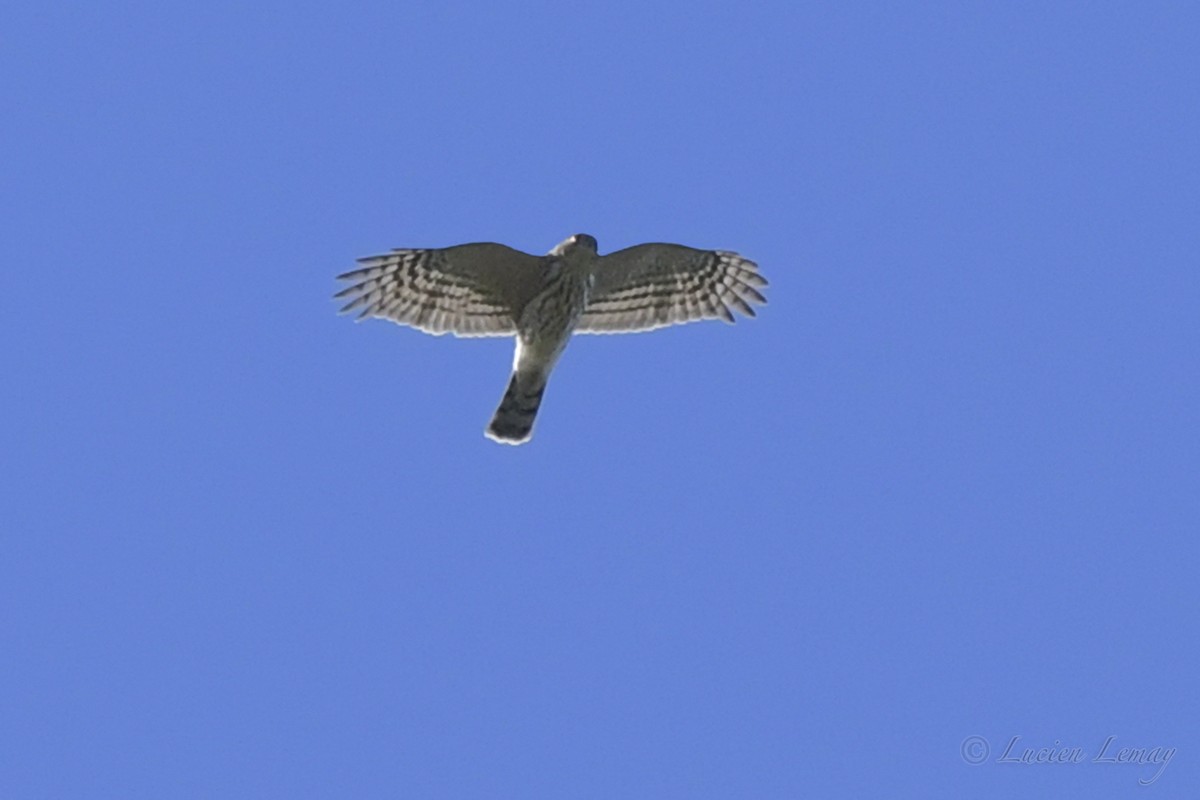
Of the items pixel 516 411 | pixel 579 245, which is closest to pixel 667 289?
pixel 579 245

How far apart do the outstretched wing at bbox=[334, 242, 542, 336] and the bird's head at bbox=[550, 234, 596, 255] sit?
464 mm

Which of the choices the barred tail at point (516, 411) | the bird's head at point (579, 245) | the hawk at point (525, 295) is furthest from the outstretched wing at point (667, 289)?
the barred tail at point (516, 411)

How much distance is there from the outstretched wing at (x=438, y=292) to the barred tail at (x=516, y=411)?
1.75ft

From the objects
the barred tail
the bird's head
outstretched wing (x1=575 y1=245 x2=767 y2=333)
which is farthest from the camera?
outstretched wing (x1=575 y1=245 x2=767 y2=333)

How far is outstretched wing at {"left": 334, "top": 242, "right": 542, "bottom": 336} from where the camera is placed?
1468 cm

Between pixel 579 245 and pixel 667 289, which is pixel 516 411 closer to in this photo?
pixel 579 245

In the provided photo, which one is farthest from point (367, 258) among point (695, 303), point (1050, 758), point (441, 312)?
point (1050, 758)

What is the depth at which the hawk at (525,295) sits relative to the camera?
14484mm

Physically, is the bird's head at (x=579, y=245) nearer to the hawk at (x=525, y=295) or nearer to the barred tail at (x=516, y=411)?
the hawk at (x=525, y=295)

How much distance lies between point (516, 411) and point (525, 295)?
104 centimetres

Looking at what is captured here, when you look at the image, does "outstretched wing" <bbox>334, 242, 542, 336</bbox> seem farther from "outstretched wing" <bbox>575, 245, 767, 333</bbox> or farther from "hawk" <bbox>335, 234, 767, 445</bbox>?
"outstretched wing" <bbox>575, 245, 767, 333</bbox>

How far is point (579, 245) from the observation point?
46.9 feet

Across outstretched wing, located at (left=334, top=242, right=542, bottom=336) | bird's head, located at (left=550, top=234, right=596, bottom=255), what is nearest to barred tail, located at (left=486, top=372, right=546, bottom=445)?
outstretched wing, located at (left=334, top=242, right=542, bottom=336)

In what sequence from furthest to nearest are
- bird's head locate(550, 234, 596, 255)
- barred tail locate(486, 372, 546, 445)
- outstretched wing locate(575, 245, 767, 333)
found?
outstretched wing locate(575, 245, 767, 333) < barred tail locate(486, 372, 546, 445) < bird's head locate(550, 234, 596, 255)
